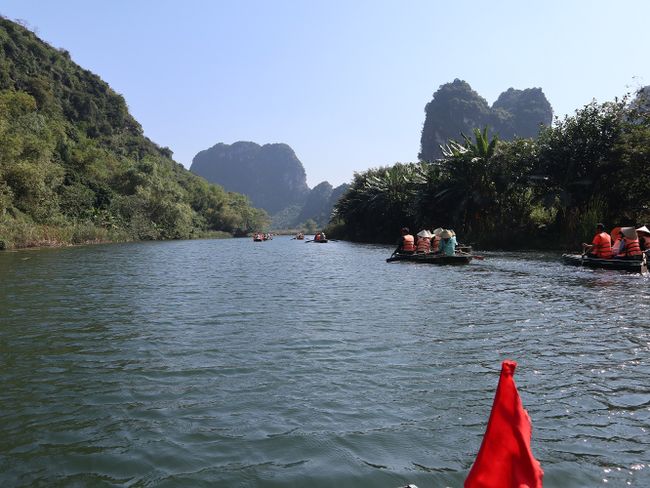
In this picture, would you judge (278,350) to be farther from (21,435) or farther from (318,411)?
(21,435)

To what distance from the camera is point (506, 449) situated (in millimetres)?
2443

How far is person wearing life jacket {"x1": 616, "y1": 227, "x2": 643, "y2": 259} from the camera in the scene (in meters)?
18.0

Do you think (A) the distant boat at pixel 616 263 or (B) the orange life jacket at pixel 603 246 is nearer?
(A) the distant boat at pixel 616 263

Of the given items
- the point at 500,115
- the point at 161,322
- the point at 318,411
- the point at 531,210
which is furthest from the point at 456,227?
the point at 500,115

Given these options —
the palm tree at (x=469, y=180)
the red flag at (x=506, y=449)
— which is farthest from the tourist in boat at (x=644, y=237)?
→ the red flag at (x=506, y=449)

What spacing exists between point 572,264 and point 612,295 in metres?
7.97

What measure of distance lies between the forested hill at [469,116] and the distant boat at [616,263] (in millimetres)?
168406

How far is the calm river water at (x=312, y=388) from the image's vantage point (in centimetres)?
435

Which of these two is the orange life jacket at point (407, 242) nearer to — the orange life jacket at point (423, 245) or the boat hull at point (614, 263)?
the orange life jacket at point (423, 245)

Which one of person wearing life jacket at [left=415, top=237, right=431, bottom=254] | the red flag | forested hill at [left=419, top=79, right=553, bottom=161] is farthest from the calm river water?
forested hill at [left=419, top=79, right=553, bottom=161]

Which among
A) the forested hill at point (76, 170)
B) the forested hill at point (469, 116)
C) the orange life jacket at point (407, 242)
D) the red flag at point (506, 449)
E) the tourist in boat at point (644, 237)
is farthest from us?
the forested hill at point (469, 116)

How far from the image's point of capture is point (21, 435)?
5043 mm

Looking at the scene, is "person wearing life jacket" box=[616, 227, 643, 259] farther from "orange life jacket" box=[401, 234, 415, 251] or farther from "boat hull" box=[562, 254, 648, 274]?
"orange life jacket" box=[401, 234, 415, 251]

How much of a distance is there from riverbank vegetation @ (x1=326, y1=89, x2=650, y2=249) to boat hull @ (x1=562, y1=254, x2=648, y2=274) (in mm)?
8584
